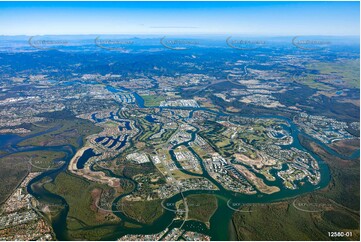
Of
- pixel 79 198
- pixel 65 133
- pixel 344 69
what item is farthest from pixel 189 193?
pixel 344 69

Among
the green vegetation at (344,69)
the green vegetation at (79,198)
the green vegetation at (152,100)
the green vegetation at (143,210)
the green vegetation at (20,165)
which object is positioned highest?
the green vegetation at (143,210)

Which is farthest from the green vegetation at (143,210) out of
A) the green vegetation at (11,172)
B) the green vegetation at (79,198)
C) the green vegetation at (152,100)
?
the green vegetation at (152,100)

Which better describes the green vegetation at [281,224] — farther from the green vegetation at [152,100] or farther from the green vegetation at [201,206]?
the green vegetation at [152,100]

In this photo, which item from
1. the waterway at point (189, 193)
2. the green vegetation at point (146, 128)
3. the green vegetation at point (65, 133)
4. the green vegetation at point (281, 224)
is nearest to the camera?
the green vegetation at point (281, 224)

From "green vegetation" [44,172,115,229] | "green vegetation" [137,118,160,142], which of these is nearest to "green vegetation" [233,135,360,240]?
"green vegetation" [44,172,115,229]

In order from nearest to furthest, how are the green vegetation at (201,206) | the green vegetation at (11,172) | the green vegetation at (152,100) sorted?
the green vegetation at (201,206) < the green vegetation at (11,172) < the green vegetation at (152,100)

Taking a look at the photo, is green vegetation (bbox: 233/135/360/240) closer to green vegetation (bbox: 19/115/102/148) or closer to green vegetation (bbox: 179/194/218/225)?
green vegetation (bbox: 179/194/218/225)

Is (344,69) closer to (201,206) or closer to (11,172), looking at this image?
(201,206)
